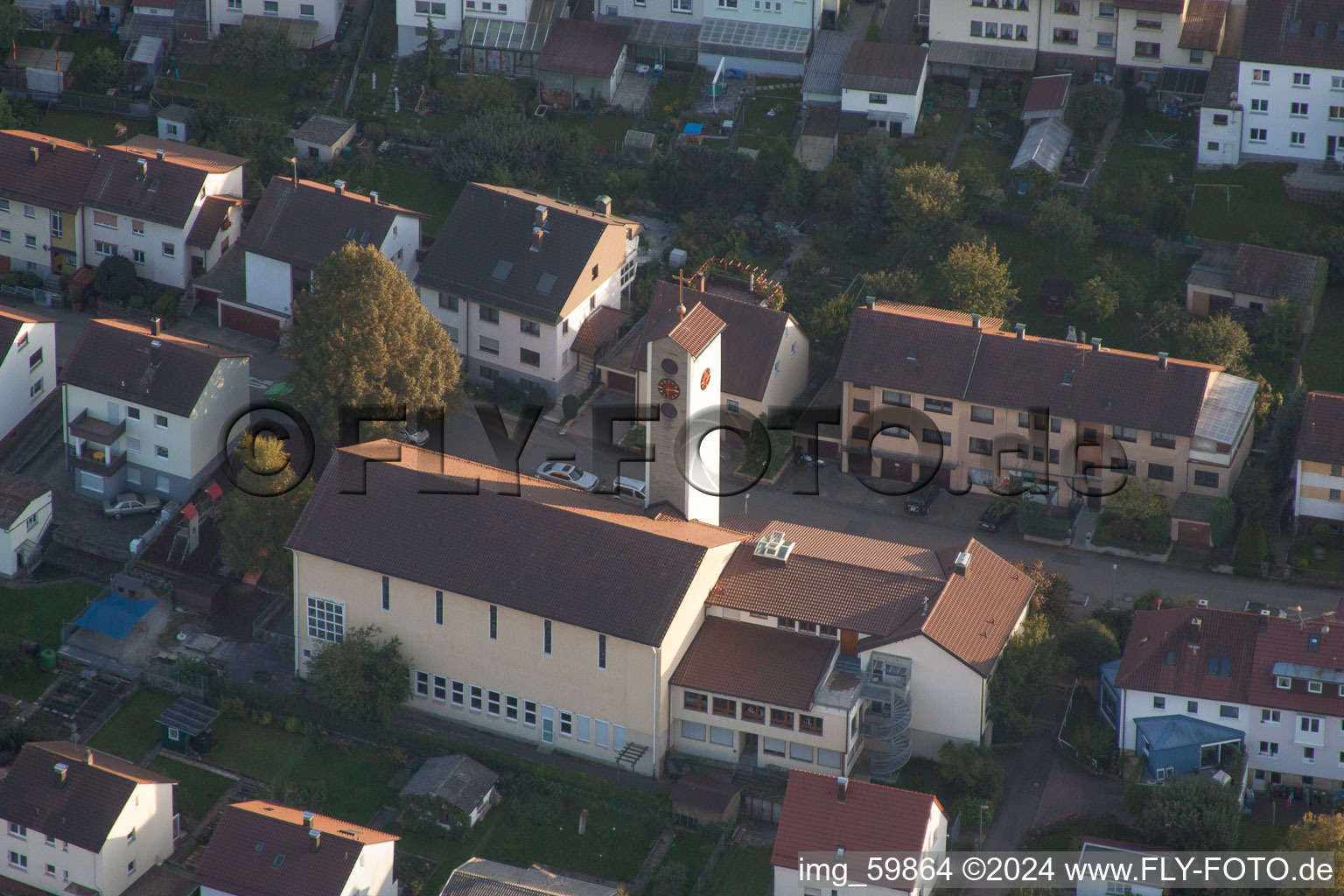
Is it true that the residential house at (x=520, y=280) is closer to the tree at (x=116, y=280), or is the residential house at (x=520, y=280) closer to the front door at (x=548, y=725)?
the tree at (x=116, y=280)

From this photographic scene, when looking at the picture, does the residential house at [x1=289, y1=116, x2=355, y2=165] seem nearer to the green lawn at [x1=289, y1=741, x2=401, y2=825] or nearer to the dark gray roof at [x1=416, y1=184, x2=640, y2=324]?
the dark gray roof at [x1=416, y1=184, x2=640, y2=324]

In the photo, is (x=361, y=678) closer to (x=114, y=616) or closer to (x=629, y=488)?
(x=114, y=616)

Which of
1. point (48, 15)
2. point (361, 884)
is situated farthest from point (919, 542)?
point (48, 15)

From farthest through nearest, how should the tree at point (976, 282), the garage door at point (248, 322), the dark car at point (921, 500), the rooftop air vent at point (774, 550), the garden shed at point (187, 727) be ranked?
1. the garage door at point (248, 322)
2. the tree at point (976, 282)
3. the dark car at point (921, 500)
4. the rooftop air vent at point (774, 550)
5. the garden shed at point (187, 727)

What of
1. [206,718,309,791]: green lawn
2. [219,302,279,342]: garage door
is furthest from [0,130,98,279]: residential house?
[206,718,309,791]: green lawn

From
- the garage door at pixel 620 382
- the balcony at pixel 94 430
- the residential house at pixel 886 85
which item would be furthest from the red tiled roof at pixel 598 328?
the balcony at pixel 94 430

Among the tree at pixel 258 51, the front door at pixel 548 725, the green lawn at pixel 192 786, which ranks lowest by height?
the green lawn at pixel 192 786

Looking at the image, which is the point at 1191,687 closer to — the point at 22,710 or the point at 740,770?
the point at 740,770
